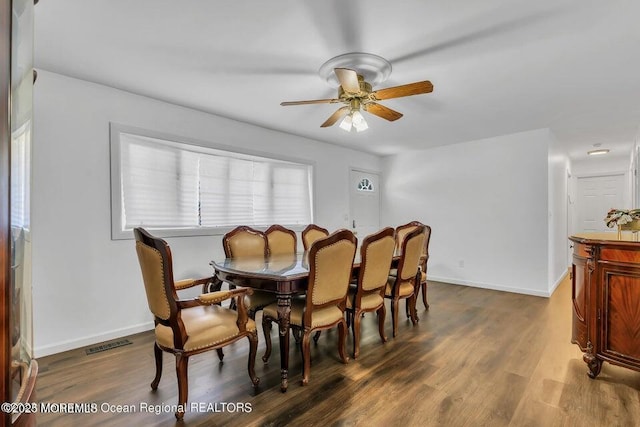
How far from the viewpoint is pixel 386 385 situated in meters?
2.09

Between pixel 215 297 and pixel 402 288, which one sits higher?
pixel 215 297

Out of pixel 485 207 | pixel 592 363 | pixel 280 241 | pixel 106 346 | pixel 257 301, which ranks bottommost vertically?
pixel 106 346

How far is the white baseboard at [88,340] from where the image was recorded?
2553 millimetres

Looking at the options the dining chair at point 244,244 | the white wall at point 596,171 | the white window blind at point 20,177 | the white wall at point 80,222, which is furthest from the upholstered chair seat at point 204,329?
the white wall at point 596,171

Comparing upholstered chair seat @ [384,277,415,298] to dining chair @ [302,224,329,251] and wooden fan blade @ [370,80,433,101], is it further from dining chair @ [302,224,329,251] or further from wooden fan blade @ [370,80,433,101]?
wooden fan blade @ [370,80,433,101]

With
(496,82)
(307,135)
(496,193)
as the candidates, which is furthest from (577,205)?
(307,135)

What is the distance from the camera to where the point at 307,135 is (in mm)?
4703

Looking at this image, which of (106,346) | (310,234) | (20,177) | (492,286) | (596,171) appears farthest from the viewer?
(596,171)

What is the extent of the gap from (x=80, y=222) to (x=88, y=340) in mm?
1095

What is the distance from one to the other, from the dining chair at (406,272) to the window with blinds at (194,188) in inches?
84.4

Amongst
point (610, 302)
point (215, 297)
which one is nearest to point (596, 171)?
point (610, 302)

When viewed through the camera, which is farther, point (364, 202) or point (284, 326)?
point (364, 202)

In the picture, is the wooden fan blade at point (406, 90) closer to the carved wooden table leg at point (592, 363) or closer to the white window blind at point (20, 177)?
Answer: the white window blind at point (20, 177)

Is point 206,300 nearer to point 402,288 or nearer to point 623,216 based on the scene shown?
point 402,288
